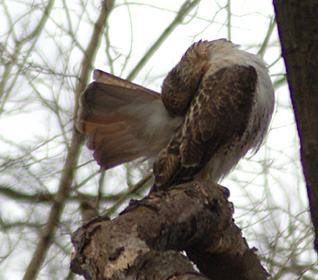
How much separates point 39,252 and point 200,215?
2.16 meters

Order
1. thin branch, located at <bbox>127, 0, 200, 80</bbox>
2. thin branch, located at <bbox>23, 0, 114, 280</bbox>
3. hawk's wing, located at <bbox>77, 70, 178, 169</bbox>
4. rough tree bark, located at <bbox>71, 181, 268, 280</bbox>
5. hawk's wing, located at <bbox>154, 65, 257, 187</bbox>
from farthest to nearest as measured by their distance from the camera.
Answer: thin branch, located at <bbox>127, 0, 200, 80</bbox> < thin branch, located at <bbox>23, 0, 114, 280</bbox> < hawk's wing, located at <bbox>77, 70, 178, 169</bbox> < hawk's wing, located at <bbox>154, 65, 257, 187</bbox> < rough tree bark, located at <bbox>71, 181, 268, 280</bbox>

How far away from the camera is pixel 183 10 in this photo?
6.19 meters

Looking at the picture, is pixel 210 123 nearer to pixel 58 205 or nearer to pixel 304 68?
pixel 58 205

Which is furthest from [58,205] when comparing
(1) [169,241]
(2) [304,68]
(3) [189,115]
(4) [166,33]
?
(2) [304,68]

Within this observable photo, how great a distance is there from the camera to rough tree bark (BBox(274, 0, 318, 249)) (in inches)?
64.7

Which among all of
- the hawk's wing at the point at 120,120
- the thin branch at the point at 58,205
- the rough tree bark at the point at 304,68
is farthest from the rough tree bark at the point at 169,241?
the thin branch at the point at 58,205

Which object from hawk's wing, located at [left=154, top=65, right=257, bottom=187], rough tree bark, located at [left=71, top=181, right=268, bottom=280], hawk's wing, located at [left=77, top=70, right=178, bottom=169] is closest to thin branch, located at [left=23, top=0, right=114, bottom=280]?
hawk's wing, located at [left=77, top=70, right=178, bottom=169]

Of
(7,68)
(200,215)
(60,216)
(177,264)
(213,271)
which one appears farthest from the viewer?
(7,68)

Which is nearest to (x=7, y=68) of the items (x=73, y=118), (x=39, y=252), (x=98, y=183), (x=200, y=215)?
(x=73, y=118)

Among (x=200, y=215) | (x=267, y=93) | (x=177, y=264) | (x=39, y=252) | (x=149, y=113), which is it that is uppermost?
(x=149, y=113)

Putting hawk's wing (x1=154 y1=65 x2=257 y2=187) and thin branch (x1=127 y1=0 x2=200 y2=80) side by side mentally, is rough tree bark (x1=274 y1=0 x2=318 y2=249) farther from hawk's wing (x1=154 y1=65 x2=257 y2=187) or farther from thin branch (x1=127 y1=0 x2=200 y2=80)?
thin branch (x1=127 y1=0 x2=200 y2=80)

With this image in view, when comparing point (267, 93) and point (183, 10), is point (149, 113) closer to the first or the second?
point (267, 93)

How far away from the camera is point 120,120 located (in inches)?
185

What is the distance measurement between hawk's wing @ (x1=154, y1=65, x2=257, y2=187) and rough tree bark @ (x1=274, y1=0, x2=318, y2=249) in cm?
244
